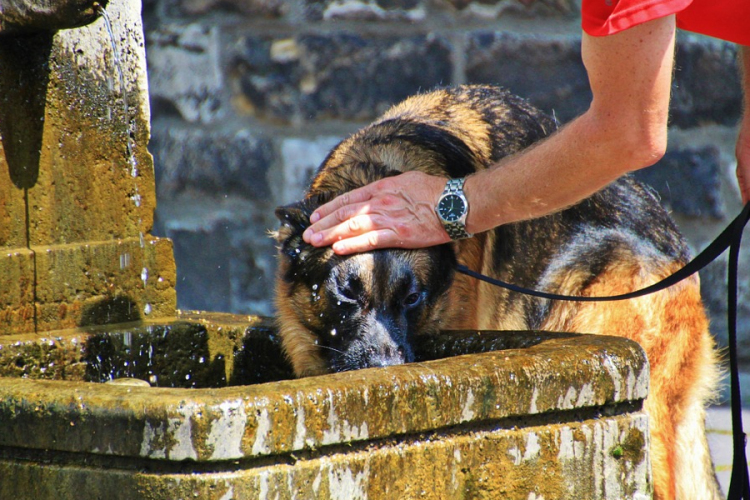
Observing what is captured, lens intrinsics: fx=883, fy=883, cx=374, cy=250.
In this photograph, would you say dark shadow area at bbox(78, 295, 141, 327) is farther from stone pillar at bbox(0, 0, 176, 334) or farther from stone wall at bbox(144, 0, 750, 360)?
stone wall at bbox(144, 0, 750, 360)

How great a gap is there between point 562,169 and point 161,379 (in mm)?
1586

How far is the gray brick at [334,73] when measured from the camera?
5.14 metres

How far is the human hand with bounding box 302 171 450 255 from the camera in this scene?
288 cm

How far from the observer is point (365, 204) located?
2.96 meters

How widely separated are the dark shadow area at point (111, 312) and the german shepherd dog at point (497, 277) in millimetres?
559

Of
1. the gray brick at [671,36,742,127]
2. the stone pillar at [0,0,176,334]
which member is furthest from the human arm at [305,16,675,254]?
the gray brick at [671,36,742,127]

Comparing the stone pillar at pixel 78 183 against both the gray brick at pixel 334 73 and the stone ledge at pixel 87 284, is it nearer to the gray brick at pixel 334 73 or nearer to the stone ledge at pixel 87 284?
the stone ledge at pixel 87 284

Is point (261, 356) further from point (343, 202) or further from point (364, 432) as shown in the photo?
point (364, 432)

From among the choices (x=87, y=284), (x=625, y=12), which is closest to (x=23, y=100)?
(x=87, y=284)

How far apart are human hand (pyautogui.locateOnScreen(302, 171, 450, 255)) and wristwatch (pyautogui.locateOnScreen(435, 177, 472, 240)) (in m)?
0.03

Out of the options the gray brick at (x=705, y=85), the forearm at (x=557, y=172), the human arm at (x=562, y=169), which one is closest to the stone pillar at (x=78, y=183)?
the human arm at (x=562, y=169)

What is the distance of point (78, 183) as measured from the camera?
3.06 meters

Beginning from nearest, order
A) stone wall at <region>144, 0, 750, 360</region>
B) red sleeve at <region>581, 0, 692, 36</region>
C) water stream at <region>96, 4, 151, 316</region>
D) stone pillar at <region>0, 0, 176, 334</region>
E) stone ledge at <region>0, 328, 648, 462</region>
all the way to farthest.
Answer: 1. stone ledge at <region>0, 328, 648, 462</region>
2. red sleeve at <region>581, 0, 692, 36</region>
3. stone pillar at <region>0, 0, 176, 334</region>
4. water stream at <region>96, 4, 151, 316</region>
5. stone wall at <region>144, 0, 750, 360</region>

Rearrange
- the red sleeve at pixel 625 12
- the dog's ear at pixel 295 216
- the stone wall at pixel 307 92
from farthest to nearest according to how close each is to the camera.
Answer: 1. the stone wall at pixel 307 92
2. the dog's ear at pixel 295 216
3. the red sleeve at pixel 625 12
